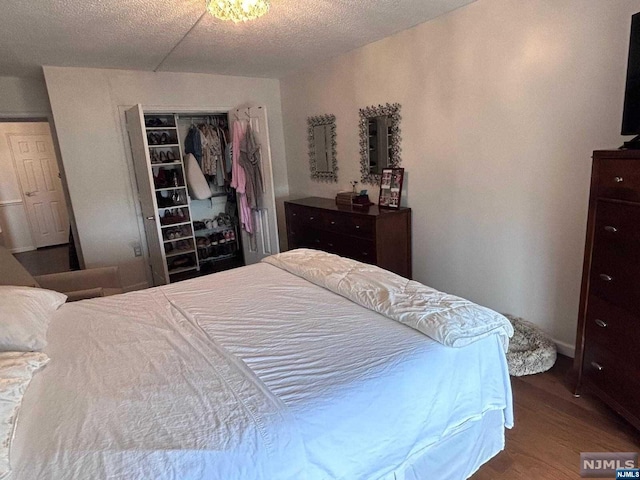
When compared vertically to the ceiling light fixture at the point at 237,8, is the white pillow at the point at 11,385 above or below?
below

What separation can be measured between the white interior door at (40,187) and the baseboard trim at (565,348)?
24.1 feet

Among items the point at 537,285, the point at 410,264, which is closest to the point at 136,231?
the point at 410,264

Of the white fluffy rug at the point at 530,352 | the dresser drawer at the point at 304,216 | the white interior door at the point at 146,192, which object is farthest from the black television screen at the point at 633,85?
the white interior door at the point at 146,192

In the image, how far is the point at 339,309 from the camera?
5.47 feet

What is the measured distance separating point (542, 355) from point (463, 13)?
7.69 ft

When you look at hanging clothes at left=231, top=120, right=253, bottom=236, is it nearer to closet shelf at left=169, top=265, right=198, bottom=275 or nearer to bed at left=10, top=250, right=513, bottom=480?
closet shelf at left=169, top=265, right=198, bottom=275

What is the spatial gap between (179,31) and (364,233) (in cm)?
211

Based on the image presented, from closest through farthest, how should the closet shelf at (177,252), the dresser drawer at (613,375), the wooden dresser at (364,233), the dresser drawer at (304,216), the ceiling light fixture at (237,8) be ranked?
the dresser drawer at (613,375), the ceiling light fixture at (237,8), the wooden dresser at (364,233), the dresser drawer at (304,216), the closet shelf at (177,252)

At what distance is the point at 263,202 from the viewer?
409 centimetres

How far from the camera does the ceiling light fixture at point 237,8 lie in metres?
1.99

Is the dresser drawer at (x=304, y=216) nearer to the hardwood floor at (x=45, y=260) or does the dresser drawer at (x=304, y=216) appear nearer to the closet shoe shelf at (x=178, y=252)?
the closet shoe shelf at (x=178, y=252)

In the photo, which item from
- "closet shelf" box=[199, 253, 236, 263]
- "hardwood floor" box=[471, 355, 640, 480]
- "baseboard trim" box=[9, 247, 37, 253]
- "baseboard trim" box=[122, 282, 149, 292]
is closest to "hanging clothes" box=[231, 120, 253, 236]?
"closet shelf" box=[199, 253, 236, 263]
